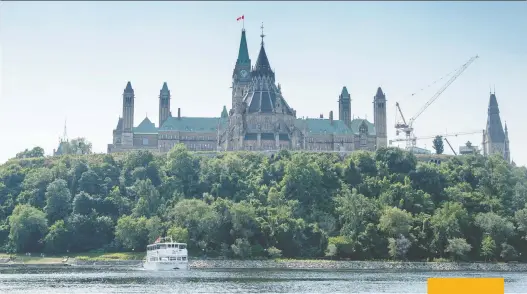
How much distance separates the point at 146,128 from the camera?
186 m

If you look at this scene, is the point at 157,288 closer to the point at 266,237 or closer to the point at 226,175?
the point at 266,237

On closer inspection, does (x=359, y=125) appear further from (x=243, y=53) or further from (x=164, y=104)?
(x=164, y=104)

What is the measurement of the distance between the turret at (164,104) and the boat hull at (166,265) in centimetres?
9806

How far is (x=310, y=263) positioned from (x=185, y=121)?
90.4m

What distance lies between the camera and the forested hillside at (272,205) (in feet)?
351

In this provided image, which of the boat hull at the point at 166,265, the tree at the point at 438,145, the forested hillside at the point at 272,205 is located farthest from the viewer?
the tree at the point at 438,145

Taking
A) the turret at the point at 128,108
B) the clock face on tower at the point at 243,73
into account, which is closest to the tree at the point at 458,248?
the clock face on tower at the point at 243,73

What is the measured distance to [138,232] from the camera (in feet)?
366

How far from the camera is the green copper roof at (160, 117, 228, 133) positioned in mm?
182125

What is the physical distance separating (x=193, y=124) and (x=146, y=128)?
12816 millimetres

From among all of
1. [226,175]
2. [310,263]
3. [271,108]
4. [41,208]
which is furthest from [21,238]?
[271,108]

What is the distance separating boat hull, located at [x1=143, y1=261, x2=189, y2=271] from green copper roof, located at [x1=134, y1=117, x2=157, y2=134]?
295 ft

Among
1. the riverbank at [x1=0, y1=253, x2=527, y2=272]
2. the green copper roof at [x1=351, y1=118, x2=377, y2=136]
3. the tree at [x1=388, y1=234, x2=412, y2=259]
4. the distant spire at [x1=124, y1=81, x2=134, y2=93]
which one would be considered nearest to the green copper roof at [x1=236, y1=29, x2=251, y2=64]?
the distant spire at [x1=124, y1=81, x2=134, y2=93]

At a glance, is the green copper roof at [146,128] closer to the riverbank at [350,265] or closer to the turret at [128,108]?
the turret at [128,108]
